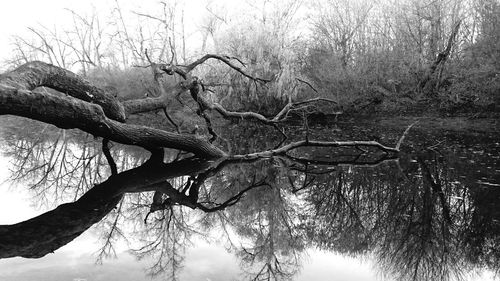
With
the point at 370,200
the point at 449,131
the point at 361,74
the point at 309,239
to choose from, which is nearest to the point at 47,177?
the point at 309,239

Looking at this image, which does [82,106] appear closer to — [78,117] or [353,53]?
[78,117]

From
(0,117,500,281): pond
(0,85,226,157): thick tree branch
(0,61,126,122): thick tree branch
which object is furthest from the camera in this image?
(0,61,126,122): thick tree branch

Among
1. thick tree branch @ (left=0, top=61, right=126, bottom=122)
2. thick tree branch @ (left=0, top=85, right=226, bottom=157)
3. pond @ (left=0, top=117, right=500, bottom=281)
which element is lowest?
pond @ (left=0, top=117, right=500, bottom=281)

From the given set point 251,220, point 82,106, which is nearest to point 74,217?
point 82,106

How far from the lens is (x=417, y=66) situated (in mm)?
24109

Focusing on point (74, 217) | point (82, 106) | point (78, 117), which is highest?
point (82, 106)

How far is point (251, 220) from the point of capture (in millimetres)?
5824

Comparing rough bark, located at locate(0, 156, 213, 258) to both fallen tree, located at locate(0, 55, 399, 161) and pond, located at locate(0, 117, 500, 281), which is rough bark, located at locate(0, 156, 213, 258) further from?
fallen tree, located at locate(0, 55, 399, 161)

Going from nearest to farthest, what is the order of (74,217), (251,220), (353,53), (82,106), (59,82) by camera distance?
(74,217), (251,220), (82,106), (59,82), (353,53)

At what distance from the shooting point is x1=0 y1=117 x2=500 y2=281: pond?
14.4 feet

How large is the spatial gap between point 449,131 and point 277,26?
10.9 m

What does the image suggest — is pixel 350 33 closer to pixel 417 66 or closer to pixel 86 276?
pixel 417 66

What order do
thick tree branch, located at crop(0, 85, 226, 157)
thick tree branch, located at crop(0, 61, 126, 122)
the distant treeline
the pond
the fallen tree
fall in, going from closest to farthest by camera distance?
the pond < thick tree branch, located at crop(0, 85, 226, 157) < the fallen tree < thick tree branch, located at crop(0, 61, 126, 122) < the distant treeline

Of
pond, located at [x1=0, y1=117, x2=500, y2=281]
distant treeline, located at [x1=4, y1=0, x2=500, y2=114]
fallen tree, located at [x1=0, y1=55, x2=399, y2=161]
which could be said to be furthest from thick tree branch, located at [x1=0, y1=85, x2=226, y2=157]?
distant treeline, located at [x1=4, y1=0, x2=500, y2=114]
